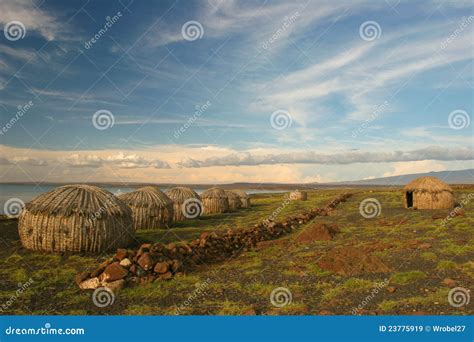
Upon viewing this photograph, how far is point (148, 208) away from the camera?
20469 mm

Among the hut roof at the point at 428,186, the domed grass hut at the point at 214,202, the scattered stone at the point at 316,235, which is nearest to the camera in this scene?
the scattered stone at the point at 316,235

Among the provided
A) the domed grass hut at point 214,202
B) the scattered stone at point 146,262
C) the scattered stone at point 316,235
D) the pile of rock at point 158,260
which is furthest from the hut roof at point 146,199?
the domed grass hut at point 214,202

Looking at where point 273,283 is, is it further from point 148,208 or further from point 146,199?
point 146,199

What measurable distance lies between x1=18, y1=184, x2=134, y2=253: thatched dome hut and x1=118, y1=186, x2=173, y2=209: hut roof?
5.54 m

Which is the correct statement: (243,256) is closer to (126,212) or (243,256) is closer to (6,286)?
(126,212)

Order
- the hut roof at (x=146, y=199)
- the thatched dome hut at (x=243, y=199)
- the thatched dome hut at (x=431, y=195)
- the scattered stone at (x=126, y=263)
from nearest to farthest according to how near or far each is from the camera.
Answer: the scattered stone at (x=126, y=263) < the hut roof at (x=146, y=199) < the thatched dome hut at (x=431, y=195) < the thatched dome hut at (x=243, y=199)

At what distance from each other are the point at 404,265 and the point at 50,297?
9.95 m

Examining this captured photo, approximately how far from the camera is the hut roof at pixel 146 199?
67.3ft

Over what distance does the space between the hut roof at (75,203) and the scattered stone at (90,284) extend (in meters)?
4.19

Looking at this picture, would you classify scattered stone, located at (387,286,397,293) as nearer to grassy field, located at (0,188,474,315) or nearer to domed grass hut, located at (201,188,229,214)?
grassy field, located at (0,188,474,315)

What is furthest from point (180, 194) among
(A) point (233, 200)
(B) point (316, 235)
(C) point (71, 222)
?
(C) point (71, 222)

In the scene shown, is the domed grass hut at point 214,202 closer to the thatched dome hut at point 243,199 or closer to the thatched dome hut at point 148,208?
the thatched dome hut at point 243,199

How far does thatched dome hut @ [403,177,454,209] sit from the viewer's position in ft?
89.1

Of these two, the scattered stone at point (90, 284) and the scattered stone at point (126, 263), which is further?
the scattered stone at point (126, 263)
